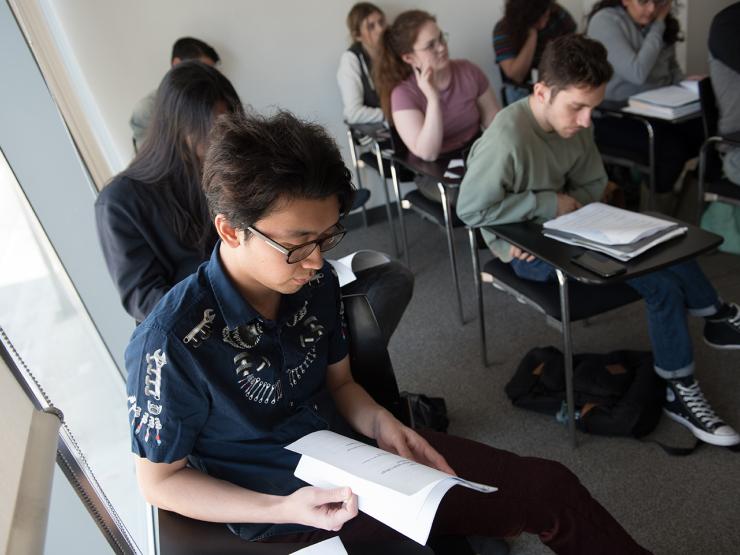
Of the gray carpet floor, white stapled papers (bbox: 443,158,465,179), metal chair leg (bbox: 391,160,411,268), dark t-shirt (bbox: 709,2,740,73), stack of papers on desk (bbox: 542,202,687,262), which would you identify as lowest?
the gray carpet floor

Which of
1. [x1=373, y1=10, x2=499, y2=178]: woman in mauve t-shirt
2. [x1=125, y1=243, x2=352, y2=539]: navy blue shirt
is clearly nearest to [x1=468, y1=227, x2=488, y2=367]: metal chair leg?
[x1=373, y1=10, x2=499, y2=178]: woman in mauve t-shirt

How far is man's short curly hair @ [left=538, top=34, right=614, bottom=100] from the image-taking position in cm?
179

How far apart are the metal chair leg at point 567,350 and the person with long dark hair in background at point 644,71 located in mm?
1519

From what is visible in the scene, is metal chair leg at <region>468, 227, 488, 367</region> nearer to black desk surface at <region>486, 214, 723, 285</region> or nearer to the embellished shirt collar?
black desk surface at <region>486, 214, 723, 285</region>

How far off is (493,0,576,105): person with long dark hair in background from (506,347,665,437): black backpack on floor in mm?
1894

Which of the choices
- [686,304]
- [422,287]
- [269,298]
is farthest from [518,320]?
[269,298]

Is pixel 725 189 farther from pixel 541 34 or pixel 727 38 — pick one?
pixel 541 34

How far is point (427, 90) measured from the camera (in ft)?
8.91

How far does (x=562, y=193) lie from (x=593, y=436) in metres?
0.81

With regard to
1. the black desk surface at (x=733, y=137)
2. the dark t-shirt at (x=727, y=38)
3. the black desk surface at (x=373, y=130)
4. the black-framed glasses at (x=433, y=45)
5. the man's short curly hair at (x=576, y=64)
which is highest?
the black-framed glasses at (x=433, y=45)

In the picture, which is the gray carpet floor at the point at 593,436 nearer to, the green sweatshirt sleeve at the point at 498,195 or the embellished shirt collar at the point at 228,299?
the green sweatshirt sleeve at the point at 498,195

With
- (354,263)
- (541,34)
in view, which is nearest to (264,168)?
(354,263)

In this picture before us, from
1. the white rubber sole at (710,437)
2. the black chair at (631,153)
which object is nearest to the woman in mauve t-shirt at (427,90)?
the black chair at (631,153)

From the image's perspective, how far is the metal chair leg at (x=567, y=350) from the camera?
5.49 ft
